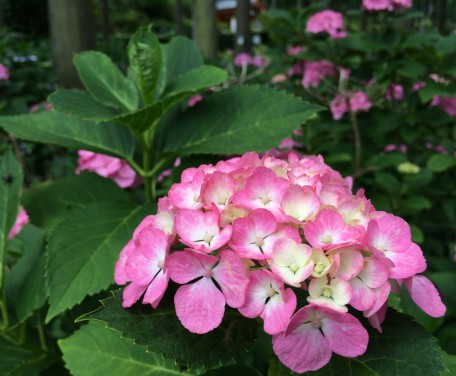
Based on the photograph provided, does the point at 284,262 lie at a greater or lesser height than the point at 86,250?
greater

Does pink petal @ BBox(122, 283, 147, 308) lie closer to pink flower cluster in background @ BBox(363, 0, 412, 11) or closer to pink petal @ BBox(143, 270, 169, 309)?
pink petal @ BBox(143, 270, 169, 309)

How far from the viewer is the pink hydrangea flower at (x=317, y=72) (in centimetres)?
270

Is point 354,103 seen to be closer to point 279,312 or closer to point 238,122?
point 238,122

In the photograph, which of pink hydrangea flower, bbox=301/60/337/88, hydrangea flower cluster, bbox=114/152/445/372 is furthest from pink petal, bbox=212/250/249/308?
pink hydrangea flower, bbox=301/60/337/88

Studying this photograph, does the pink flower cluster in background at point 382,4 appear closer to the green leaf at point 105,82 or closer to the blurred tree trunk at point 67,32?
the green leaf at point 105,82

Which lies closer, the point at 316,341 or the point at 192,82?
the point at 316,341

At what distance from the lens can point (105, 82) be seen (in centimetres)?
118

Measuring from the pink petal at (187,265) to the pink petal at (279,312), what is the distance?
9 cm

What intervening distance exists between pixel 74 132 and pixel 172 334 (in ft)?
2.22

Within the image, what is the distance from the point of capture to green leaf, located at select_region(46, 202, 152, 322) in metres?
0.90

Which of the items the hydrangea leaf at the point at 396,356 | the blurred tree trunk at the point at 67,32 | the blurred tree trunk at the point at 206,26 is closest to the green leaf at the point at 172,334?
the hydrangea leaf at the point at 396,356

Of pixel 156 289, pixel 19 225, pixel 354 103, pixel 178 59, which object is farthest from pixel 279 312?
pixel 354 103

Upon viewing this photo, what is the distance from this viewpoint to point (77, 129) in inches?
46.3

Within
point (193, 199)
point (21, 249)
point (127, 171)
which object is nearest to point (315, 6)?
point (127, 171)
